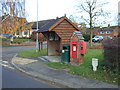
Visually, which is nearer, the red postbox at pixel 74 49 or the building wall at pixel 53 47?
the red postbox at pixel 74 49

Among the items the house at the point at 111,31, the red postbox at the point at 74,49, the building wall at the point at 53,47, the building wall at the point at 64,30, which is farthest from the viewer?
the house at the point at 111,31

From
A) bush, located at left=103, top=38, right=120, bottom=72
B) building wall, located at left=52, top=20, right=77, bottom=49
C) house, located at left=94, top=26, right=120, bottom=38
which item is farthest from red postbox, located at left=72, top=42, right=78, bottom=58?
house, located at left=94, top=26, right=120, bottom=38

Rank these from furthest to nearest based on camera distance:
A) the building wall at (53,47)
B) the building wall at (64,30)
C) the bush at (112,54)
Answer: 1. the building wall at (53,47)
2. the building wall at (64,30)
3. the bush at (112,54)

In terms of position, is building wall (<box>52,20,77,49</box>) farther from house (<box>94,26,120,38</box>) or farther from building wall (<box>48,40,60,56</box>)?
house (<box>94,26,120,38</box>)

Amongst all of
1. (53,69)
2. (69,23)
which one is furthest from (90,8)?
(53,69)

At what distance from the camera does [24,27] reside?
104ft

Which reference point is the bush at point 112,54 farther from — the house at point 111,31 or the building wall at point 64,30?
the house at point 111,31

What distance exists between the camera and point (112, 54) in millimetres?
6688

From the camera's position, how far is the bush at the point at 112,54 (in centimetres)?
644

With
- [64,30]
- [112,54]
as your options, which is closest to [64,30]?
[64,30]

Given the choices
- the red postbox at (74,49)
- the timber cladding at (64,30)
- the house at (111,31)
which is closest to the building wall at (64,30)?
the timber cladding at (64,30)

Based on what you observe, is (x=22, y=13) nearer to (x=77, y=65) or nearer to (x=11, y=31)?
(x=11, y=31)

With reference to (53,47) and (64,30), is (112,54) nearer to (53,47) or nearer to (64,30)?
(64,30)

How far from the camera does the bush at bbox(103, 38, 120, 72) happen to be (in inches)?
253
